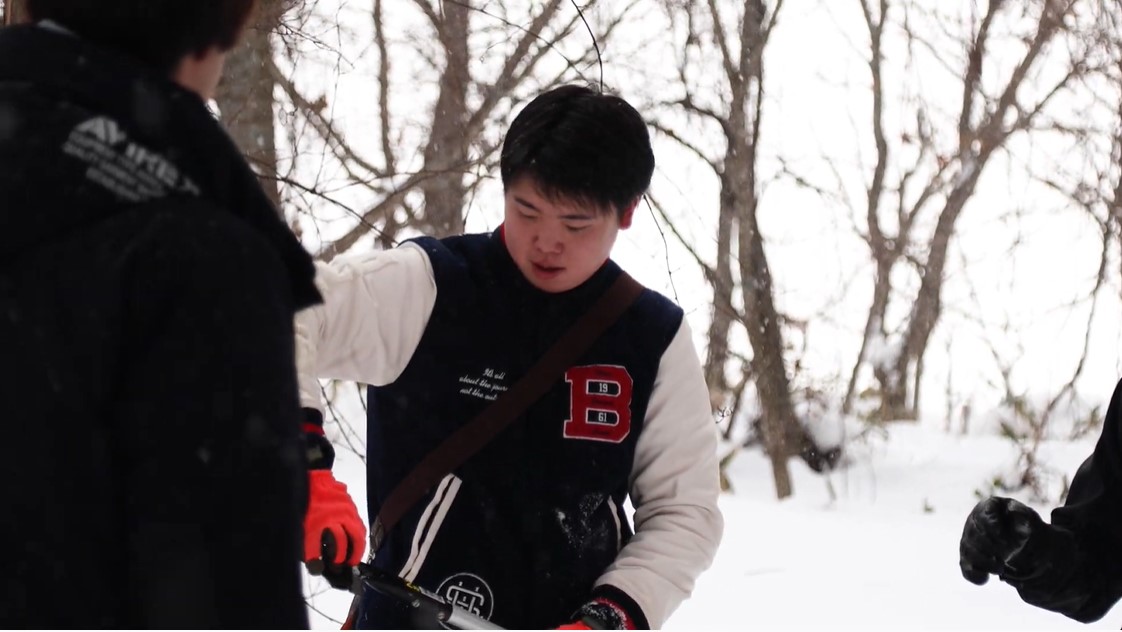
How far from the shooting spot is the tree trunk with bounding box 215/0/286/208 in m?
4.27

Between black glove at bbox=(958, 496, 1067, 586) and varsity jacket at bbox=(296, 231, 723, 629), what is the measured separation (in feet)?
1.46

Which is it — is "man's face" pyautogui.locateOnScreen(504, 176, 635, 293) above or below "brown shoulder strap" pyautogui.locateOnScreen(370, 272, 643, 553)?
above

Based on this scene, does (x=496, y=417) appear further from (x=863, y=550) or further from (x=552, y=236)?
(x=863, y=550)

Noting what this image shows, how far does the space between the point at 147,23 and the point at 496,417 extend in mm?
1055

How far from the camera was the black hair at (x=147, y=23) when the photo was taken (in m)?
1.02

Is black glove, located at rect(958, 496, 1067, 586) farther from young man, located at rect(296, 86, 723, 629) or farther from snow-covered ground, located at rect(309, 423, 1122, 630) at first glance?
snow-covered ground, located at rect(309, 423, 1122, 630)

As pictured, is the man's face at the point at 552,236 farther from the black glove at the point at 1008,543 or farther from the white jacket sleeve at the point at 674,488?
the black glove at the point at 1008,543

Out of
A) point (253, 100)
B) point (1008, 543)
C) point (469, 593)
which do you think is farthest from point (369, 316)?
point (253, 100)

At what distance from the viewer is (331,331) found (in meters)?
1.90

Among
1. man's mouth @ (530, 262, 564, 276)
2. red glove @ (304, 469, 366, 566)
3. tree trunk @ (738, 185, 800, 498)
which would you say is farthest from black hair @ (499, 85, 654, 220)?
tree trunk @ (738, 185, 800, 498)

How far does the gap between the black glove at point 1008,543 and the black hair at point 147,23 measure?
1.56 m

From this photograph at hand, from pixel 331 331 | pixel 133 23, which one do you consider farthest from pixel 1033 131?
pixel 133 23

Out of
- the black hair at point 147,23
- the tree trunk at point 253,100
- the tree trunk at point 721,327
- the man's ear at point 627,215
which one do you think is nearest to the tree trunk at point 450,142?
the tree trunk at point 253,100

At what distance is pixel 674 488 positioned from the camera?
6.75 feet
